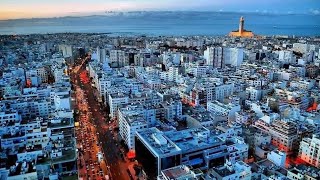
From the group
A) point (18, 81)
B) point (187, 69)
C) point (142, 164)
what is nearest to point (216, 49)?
point (187, 69)

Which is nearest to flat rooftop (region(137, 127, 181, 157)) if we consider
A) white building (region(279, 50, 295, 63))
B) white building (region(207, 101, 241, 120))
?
white building (region(207, 101, 241, 120))

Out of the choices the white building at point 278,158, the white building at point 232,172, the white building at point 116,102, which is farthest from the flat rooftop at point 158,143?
the white building at point 116,102

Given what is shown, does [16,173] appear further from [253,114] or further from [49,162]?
[253,114]

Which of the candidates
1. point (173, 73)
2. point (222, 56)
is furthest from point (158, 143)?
point (222, 56)

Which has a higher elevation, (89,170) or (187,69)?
(187,69)

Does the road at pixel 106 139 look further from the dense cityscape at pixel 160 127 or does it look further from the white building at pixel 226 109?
the white building at pixel 226 109

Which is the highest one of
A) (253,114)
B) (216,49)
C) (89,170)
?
(216,49)

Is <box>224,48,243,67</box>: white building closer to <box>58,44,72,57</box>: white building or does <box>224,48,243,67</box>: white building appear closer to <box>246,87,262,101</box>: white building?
<box>246,87,262,101</box>: white building

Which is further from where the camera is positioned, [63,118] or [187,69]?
[187,69]
